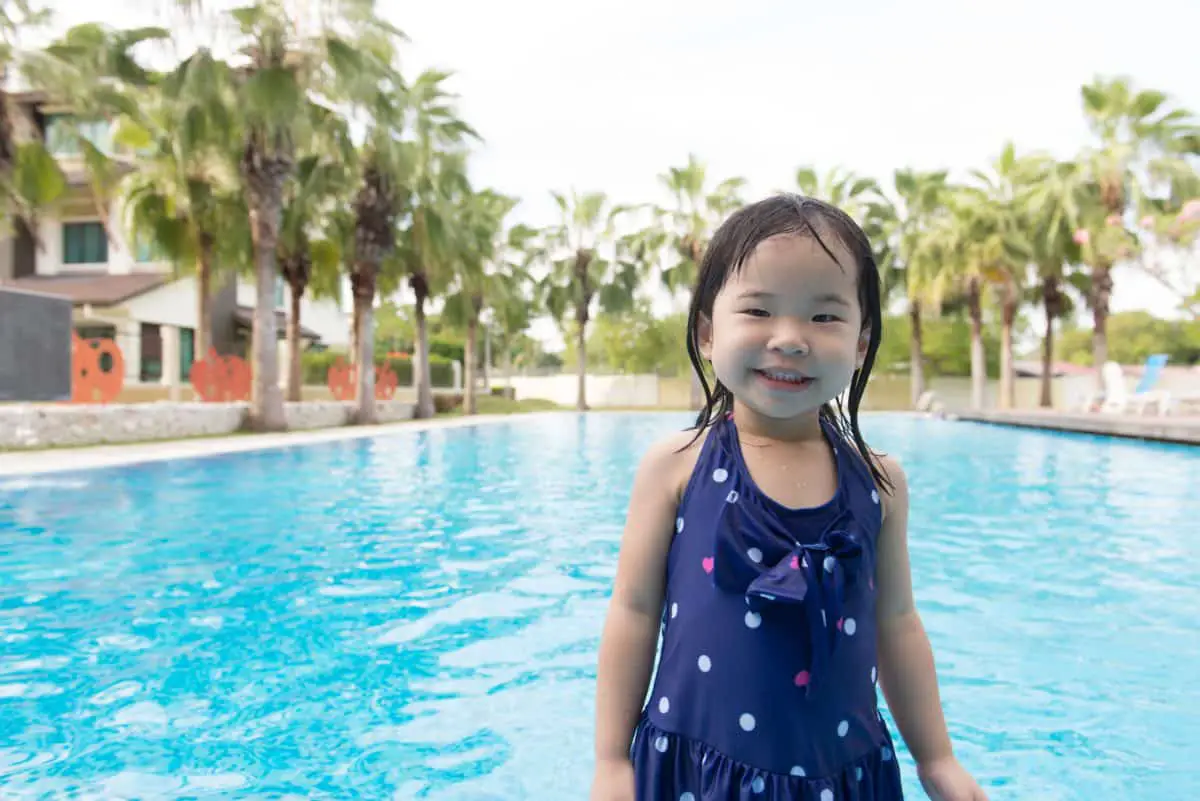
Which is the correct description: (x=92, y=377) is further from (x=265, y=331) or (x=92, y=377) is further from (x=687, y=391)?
(x=687, y=391)

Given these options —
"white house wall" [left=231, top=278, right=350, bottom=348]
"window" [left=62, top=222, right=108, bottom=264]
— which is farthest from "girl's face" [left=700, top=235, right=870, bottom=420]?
"white house wall" [left=231, top=278, right=350, bottom=348]

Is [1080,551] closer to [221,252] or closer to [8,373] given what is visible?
[8,373]

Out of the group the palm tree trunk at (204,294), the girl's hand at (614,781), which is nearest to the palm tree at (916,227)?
the palm tree trunk at (204,294)

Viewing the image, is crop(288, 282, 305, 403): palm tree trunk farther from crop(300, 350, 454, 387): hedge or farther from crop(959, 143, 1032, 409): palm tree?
crop(959, 143, 1032, 409): palm tree

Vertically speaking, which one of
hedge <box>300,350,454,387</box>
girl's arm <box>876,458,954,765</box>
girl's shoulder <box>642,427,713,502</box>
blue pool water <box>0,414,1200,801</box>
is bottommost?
blue pool water <box>0,414,1200,801</box>

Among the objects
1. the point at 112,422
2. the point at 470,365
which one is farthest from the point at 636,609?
the point at 470,365

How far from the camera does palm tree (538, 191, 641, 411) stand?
130 feet

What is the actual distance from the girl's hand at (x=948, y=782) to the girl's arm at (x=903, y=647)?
1 centimetres

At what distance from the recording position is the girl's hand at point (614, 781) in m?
1.42

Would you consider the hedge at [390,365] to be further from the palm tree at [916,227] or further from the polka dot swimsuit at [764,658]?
the polka dot swimsuit at [764,658]

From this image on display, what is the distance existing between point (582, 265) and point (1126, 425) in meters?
25.4

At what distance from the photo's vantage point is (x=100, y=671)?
405cm

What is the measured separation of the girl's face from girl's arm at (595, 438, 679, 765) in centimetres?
19

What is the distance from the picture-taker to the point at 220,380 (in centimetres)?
2244
